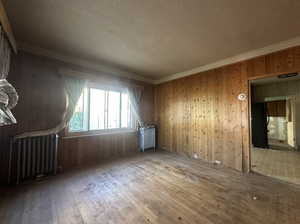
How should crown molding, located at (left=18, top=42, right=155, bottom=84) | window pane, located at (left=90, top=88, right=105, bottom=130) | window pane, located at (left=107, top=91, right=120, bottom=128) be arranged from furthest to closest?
window pane, located at (left=107, top=91, right=120, bottom=128) → window pane, located at (left=90, top=88, right=105, bottom=130) → crown molding, located at (left=18, top=42, right=155, bottom=84)

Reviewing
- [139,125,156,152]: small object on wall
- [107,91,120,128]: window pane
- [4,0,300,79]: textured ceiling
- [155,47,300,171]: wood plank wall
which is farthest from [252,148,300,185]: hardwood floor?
[107,91,120,128]: window pane

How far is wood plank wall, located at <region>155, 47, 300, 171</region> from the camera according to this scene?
2.73m

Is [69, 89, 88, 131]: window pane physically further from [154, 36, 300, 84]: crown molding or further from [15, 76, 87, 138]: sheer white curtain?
[154, 36, 300, 84]: crown molding

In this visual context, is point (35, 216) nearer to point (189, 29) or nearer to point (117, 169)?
point (117, 169)

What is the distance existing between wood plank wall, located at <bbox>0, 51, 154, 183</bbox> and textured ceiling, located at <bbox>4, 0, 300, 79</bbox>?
1.42ft

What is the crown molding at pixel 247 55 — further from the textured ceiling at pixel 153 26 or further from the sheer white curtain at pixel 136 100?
the sheer white curtain at pixel 136 100

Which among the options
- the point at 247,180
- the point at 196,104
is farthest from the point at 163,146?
the point at 247,180

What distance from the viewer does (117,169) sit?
3025 mm

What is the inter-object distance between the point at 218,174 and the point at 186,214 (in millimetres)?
1494

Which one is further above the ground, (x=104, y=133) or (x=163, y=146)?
Result: (x=104, y=133)

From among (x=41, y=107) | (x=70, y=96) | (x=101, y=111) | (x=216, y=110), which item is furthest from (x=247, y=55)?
(x=41, y=107)

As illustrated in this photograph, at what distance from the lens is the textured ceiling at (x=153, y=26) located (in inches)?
65.4

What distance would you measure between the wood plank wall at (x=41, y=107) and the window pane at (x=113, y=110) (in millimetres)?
586

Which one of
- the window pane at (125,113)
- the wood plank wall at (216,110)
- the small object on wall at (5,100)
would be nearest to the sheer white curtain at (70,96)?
the window pane at (125,113)
